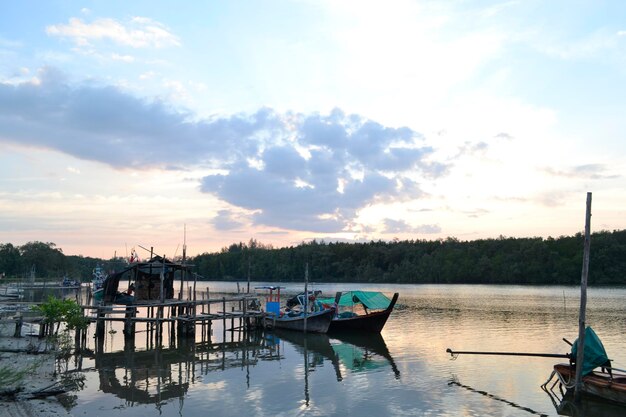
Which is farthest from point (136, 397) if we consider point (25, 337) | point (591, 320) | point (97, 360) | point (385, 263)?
point (385, 263)

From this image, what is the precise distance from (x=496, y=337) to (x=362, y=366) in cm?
1132

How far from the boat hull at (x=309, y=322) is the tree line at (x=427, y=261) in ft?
124

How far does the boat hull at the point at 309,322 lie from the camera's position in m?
29.0

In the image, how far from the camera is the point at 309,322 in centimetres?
2972

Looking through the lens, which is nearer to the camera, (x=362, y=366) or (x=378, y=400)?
(x=378, y=400)

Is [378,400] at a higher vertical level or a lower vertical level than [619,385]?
lower

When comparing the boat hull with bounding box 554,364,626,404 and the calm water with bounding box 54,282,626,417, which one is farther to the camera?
the calm water with bounding box 54,282,626,417

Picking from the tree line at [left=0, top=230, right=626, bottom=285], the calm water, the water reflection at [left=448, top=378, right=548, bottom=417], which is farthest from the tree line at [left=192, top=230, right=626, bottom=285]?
the water reflection at [left=448, top=378, right=548, bottom=417]

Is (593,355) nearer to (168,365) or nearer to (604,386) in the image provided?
(604,386)

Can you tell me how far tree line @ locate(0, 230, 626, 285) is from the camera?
3450 inches

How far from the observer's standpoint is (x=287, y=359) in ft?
73.9

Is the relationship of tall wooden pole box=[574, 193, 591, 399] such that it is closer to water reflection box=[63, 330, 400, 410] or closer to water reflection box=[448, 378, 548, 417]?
water reflection box=[448, 378, 548, 417]

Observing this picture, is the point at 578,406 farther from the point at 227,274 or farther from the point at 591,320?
the point at 227,274

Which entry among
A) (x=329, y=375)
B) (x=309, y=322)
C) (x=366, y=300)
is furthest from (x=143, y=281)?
(x=329, y=375)
